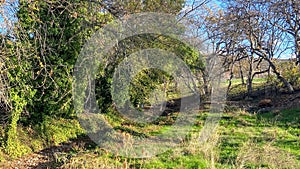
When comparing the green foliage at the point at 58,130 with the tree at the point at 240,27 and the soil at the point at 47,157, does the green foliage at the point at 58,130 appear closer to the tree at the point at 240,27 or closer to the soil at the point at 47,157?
the soil at the point at 47,157

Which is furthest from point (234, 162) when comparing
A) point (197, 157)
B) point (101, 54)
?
point (101, 54)

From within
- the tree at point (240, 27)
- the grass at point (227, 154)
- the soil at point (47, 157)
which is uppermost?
the tree at point (240, 27)

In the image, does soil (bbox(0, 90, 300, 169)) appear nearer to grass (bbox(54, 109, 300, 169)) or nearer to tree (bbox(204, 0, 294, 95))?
grass (bbox(54, 109, 300, 169))

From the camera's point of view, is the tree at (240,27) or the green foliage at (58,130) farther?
the tree at (240,27)

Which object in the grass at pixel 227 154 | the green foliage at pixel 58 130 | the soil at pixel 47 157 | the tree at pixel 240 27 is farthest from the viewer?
the tree at pixel 240 27

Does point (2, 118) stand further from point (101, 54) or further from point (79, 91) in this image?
point (101, 54)

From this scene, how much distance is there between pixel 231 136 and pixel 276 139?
41.6 inches

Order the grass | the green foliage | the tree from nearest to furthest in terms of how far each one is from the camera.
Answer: the grass, the green foliage, the tree

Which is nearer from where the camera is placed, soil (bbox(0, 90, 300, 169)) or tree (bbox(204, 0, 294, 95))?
soil (bbox(0, 90, 300, 169))

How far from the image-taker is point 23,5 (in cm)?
462

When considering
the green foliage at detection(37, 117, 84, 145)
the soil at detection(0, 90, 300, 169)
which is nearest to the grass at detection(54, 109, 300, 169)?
the soil at detection(0, 90, 300, 169)

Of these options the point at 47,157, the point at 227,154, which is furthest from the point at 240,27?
the point at 47,157

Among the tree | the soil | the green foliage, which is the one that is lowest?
the soil

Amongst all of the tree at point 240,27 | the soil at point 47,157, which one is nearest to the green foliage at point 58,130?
the soil at point 47,157
